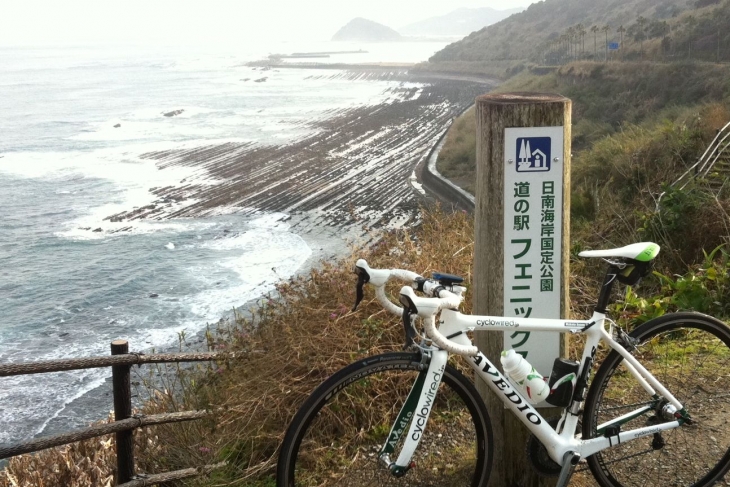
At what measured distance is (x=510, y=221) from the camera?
122 inches

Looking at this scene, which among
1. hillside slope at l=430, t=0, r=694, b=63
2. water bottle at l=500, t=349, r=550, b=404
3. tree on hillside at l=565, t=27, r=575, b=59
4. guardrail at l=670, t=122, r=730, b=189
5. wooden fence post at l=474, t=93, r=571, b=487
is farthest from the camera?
hillside slope at l=430, t=0, r=694, b=63

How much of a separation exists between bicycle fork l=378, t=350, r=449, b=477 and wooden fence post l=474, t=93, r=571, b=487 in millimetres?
641

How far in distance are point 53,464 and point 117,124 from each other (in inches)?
2154

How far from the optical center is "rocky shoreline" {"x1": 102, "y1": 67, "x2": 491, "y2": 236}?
2809 centimetres

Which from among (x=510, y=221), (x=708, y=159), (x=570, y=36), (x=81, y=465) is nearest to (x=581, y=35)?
(x=570, y=36)

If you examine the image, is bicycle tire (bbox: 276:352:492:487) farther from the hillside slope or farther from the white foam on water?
the hillside slope

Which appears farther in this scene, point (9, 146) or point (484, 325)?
point (9, 146)

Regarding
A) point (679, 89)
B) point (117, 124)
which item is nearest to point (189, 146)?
point (117, 124)

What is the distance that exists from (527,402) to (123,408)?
9.12 feet

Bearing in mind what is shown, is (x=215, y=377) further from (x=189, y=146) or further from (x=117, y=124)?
(x=117, y=124)

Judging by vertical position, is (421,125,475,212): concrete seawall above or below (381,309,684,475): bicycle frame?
below

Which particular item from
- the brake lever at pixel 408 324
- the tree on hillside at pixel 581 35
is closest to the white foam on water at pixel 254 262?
the brake lever at pixel 408 324

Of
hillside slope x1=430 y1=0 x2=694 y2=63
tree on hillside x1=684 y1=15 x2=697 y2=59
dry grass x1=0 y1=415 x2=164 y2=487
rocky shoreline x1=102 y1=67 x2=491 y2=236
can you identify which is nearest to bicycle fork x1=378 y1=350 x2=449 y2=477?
dry grass x1=0 y1=415 x2=164 y2=487

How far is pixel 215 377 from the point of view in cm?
570
